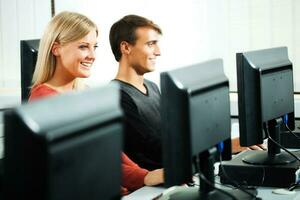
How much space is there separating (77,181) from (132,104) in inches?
53.9

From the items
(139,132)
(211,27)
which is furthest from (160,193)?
(211,27)

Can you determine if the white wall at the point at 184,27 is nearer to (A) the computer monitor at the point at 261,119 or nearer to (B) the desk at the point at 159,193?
(A) the computer monitor at the point at 261,119

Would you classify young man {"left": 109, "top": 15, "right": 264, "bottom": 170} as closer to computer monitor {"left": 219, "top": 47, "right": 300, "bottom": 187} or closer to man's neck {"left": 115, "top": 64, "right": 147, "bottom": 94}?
man's neck {"left": 115, "top": 64, "right": 147, "bottom": 94}

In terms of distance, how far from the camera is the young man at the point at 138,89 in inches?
102

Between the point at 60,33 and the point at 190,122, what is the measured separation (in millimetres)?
952

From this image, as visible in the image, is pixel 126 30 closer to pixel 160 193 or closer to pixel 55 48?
pixel 55 48

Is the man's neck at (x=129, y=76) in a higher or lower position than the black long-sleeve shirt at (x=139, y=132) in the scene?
higher

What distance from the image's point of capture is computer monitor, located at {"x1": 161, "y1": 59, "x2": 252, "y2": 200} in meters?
1.74

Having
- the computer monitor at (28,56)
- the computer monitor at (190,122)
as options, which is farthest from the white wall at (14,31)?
the computer monitor at (190,122)

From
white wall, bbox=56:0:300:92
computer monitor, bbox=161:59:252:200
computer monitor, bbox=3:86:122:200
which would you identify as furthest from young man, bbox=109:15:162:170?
computer monitor, bbox=3:86:122:200

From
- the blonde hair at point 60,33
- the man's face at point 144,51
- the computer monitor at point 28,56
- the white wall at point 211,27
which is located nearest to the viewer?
the blonde hair at point 60,33

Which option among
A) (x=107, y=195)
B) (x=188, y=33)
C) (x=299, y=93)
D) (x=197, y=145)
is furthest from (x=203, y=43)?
(x=107, y=195)

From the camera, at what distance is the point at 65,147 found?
1.20m

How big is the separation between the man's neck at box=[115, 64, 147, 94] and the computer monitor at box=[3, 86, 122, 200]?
1.23 meters
